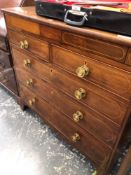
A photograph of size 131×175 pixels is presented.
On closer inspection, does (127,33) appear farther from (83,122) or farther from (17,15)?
(17,15)

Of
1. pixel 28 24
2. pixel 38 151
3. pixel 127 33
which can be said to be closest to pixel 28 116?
pixel 38 151

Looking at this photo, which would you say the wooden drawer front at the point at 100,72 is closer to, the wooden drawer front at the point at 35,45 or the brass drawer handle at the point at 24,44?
the wooden drawer front at the point at 35,45

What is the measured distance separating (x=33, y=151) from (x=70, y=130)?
37 cm

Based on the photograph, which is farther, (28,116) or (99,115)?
(28,116)

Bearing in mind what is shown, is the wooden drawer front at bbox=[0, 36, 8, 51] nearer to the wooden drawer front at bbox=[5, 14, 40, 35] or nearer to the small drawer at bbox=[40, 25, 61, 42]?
the wooden drawer front at bbox=[5, 14, 40, 35]

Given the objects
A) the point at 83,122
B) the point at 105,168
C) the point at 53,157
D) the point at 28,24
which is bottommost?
the point at 53,157

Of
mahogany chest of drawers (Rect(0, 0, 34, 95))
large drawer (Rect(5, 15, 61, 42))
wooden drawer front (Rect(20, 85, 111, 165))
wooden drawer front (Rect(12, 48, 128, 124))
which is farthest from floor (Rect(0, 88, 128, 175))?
large drawer (Rect(5, 15, 61, 42))

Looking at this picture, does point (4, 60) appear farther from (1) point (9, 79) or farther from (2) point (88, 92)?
(2) point (88, 92)

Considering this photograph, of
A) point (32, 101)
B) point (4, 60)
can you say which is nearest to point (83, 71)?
point (32, 101)

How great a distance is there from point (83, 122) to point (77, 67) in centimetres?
33

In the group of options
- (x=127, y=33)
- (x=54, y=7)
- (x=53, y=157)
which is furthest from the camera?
(x=53, y=157)

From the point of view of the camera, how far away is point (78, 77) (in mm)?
783

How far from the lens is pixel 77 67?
2.46 feet

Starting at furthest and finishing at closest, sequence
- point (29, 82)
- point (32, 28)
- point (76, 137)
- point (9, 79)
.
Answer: point (9, 79), point (29, 82), point (76, 137), point (32, 28)
